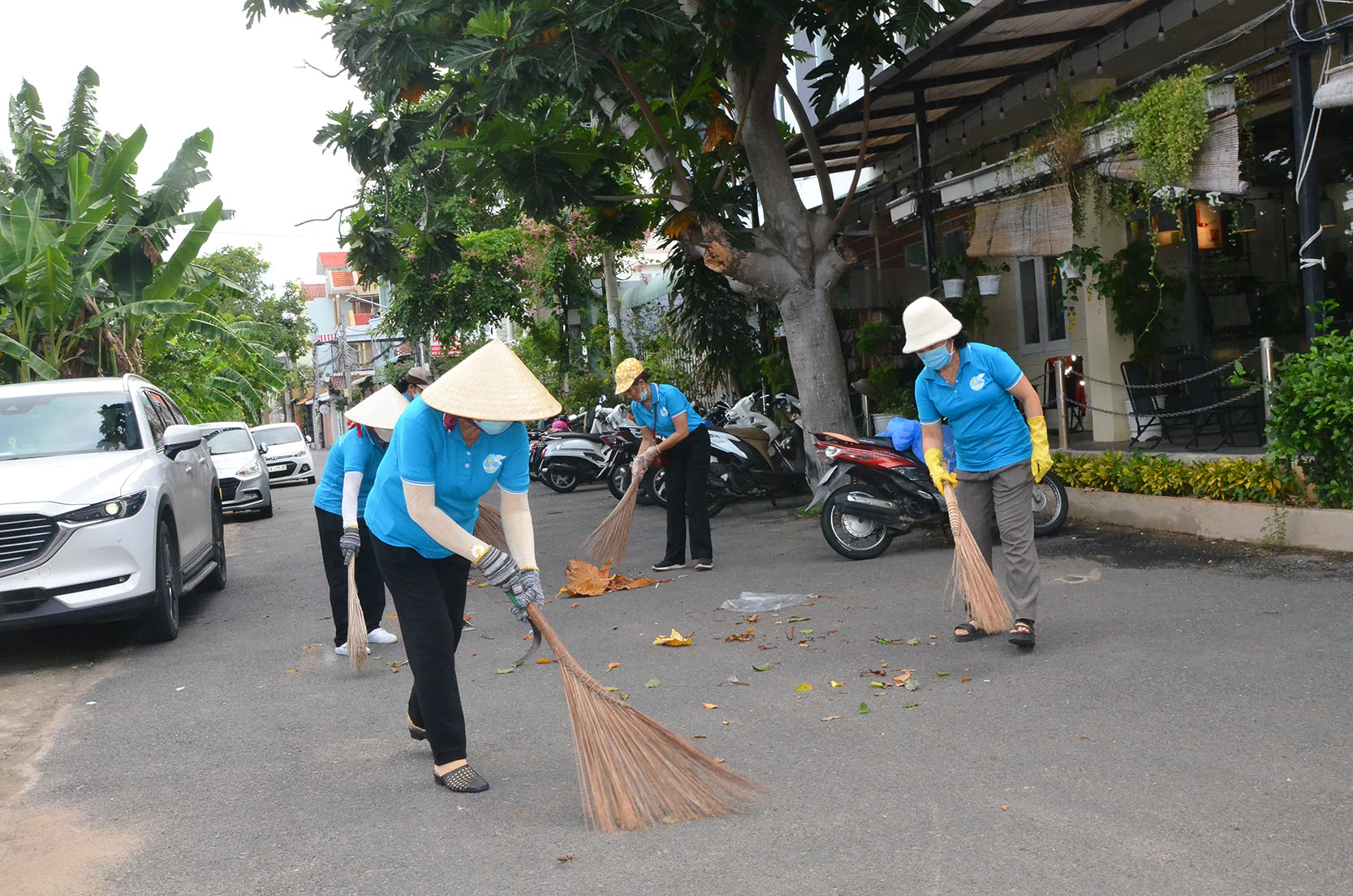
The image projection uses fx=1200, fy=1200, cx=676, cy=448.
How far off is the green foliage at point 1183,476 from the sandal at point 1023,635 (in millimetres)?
3396

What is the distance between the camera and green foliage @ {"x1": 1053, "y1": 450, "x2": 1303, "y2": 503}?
27.6ft

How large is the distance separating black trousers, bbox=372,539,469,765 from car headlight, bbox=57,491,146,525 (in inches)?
146

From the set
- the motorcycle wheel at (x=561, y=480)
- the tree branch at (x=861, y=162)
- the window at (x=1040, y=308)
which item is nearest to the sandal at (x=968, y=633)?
the tree branch at (x=861, y=162)

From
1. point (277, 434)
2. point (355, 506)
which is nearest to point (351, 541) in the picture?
point (355, 506)

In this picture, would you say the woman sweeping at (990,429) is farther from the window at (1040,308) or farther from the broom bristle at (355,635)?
the window at (1040,308)

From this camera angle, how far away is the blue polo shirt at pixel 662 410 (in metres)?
9.38

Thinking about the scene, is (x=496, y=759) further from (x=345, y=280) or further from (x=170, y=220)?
(x=345, y=280)

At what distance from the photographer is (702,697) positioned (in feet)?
18.5

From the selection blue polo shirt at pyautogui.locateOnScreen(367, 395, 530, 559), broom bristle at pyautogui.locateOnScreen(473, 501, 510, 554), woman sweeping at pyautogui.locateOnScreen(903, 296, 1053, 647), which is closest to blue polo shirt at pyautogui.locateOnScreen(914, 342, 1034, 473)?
woman sweeping at pyautogui.locateOnScreen(903, 296, 1053, 647)

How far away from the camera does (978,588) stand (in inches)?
241

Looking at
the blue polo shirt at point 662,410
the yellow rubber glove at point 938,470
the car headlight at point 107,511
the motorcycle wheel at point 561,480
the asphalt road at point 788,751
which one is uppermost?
the blue polo shirt at point 662,410

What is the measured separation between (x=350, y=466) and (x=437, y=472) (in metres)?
2.38

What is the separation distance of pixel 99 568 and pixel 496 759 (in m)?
3.78

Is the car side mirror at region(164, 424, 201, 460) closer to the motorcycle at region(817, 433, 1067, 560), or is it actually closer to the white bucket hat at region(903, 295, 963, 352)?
the motorcycle at region(817, 433, 1067, 560)
